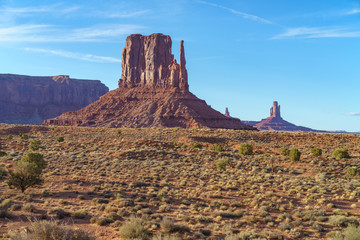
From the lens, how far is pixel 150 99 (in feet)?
417

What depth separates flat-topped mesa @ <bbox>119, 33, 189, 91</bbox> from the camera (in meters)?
138

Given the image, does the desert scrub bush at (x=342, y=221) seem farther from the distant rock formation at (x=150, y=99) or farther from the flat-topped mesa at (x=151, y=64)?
the flat-topped mesa at (x=151, y=64)

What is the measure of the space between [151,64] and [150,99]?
28.9m

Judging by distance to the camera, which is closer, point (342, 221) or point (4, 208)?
point (342, 221)

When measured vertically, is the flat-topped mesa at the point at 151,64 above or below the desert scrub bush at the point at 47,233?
above

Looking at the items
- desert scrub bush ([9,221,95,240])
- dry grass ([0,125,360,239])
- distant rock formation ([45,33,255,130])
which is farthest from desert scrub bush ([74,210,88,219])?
distant rock formation ([45,33,255,130])

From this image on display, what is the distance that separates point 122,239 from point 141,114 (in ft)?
342

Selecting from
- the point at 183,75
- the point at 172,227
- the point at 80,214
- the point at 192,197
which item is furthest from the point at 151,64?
the point at 172,227

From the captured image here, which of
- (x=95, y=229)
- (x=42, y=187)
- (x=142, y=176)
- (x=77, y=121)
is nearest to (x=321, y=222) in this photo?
(x=95, y=229)

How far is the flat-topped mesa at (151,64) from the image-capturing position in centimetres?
13850

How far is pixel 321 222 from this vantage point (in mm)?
13836

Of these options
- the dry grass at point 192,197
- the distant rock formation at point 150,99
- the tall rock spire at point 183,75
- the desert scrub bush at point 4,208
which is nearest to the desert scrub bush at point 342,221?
the dry grass at point 192,197

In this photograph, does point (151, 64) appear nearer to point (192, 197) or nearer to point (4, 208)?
point (192, 197)

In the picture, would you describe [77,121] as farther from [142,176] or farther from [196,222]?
[196,222]
